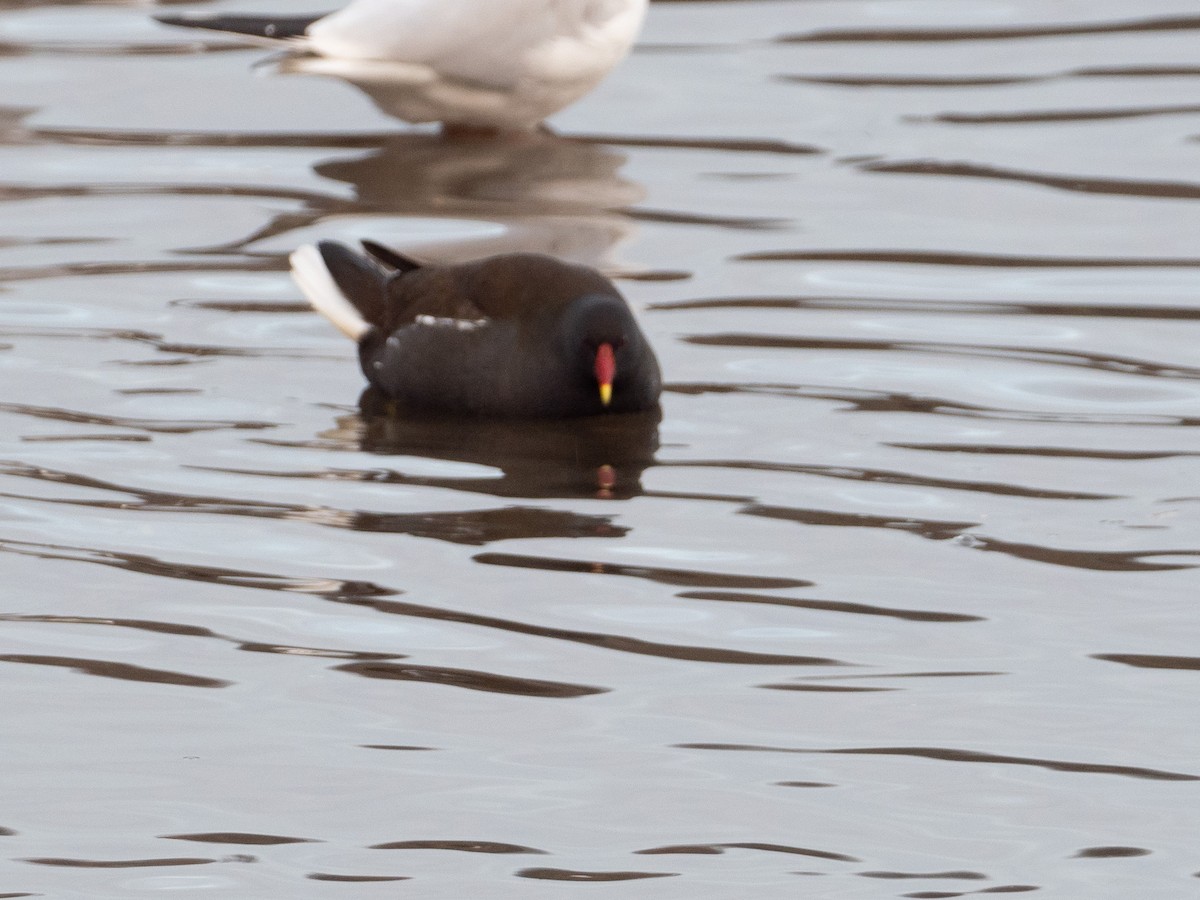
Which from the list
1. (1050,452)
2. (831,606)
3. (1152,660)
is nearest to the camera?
(1152,660)

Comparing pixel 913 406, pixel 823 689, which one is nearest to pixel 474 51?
pixel 913 406

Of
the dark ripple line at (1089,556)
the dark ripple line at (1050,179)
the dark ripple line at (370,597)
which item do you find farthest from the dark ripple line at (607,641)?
the dark ripple line at (1050,179)

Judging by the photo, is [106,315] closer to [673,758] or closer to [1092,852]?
[673,758]

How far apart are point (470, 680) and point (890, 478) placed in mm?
1774

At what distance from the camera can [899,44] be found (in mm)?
12094

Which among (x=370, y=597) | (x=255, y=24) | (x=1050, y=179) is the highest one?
(x=255, y=24)

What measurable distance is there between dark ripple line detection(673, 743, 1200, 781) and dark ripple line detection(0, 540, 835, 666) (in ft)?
1.56

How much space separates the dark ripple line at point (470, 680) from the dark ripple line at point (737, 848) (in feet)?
2.52

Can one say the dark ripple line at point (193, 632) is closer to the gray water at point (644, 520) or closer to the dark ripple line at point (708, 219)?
the gray water at point (644, 520)

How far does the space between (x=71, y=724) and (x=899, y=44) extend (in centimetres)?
792

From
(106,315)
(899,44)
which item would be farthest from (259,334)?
(899,44)

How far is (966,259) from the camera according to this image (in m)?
8.77

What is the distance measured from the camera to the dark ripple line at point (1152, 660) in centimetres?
533

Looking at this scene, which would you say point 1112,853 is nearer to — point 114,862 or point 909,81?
point 114,862
